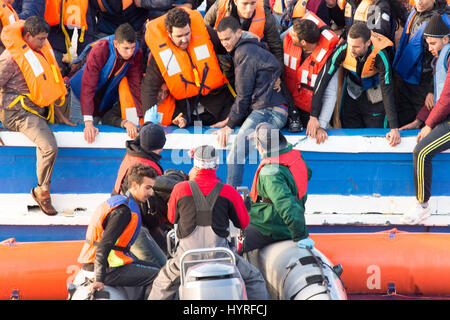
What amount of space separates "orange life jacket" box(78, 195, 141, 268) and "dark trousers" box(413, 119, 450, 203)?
9.14ft

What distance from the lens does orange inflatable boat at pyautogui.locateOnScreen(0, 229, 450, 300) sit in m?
5.01

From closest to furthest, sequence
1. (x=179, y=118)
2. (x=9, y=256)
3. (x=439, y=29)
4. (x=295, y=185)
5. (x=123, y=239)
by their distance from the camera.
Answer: (x=123, y=239) → (x=295, y=185) → (x=9, y=256) → (x=439, y=29) → (x=179, y=118)

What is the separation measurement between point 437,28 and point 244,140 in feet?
6.36

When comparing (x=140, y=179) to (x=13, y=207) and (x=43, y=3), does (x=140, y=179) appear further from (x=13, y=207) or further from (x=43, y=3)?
(x=43, y=3)

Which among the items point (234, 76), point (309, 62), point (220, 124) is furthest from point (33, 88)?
point (309, 62)

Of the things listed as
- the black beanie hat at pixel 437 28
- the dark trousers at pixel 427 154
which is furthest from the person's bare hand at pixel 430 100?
the black beanie hat at pixel 437 28

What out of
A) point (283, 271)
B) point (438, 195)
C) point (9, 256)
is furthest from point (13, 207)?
point (438, 195)

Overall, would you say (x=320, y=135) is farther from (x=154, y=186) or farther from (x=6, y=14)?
(x=6, y=14)

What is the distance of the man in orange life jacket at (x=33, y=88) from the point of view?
5.58 meters

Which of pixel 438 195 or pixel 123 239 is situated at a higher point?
pixel 123 239

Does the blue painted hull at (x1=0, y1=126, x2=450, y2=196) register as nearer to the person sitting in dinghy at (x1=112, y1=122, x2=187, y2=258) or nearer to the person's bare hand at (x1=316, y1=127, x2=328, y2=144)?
the person's bare hand at (x1=316, y1=127, x2=328, y2=144)

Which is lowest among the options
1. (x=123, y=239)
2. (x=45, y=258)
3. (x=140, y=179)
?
(x=45, y=258)

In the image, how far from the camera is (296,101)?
20.4ft

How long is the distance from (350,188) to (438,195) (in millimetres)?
818
